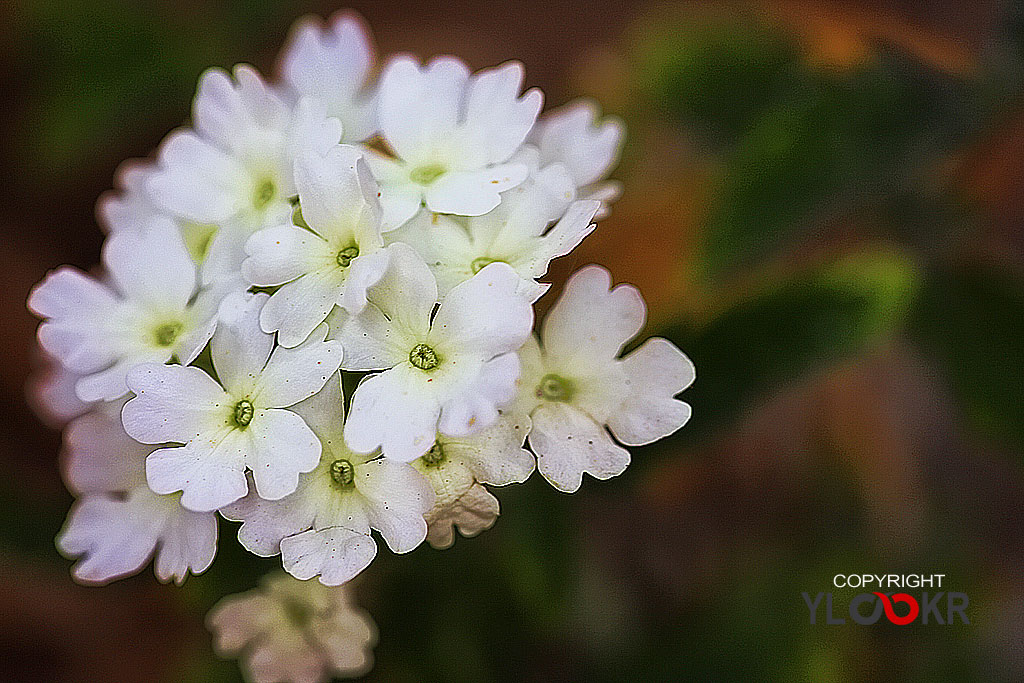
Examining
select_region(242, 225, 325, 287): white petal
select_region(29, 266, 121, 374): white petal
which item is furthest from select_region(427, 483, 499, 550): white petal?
select_region(29, 266, 121, 374): white petal

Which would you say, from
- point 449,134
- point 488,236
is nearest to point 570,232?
point 488,236

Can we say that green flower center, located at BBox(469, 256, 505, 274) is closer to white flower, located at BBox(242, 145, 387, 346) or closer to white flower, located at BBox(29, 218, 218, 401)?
white flower, located at BBox(242, 145, 387, 346)

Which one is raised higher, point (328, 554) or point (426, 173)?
point (426, 173)

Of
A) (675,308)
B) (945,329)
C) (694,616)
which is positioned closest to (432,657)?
(694,616)

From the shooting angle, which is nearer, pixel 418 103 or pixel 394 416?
pixel 394 416

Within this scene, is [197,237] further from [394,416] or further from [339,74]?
[394,416]

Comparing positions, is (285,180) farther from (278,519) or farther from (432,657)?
(432,657)
